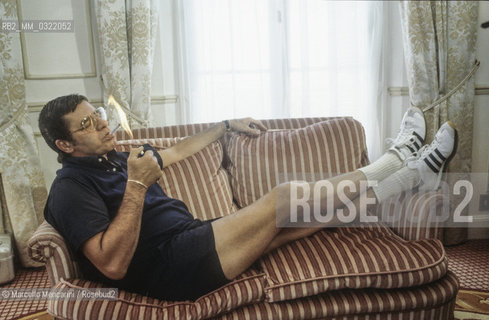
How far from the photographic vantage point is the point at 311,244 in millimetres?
1530

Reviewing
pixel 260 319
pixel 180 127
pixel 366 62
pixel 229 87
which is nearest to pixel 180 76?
pixel 229 87

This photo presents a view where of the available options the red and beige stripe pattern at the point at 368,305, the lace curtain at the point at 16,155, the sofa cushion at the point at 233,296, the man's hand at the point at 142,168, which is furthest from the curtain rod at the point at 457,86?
the lace curtain at the point at 16,155

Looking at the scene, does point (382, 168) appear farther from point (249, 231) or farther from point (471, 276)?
point (471, 276)

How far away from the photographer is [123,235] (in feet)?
3.91

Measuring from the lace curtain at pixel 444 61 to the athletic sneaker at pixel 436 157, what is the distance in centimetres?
59

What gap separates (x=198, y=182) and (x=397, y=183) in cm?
85

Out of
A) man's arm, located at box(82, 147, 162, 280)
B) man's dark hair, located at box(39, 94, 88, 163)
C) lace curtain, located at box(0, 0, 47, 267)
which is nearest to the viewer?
man's arm, located at box(82, 147, 162, 280)

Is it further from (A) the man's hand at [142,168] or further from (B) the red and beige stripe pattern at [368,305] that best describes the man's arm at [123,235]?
(B) the red and beige stripe pattern at [368,305]

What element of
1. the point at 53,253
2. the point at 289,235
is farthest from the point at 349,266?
the point at 53,253

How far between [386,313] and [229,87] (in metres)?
1.78

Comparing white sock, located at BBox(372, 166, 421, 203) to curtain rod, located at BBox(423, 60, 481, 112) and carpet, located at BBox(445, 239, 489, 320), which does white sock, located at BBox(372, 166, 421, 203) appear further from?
curtain rod, located at BBox(423, 60, 481, 112)

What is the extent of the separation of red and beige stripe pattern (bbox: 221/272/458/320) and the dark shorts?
0.13 metres

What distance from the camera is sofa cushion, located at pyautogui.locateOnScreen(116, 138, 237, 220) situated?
1.72 metres

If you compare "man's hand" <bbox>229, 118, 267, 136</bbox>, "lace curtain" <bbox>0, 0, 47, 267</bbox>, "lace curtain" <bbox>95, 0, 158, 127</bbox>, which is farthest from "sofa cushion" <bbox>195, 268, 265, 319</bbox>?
"lace curtain" <bbox>0, 0, 47, 267</bbox>
